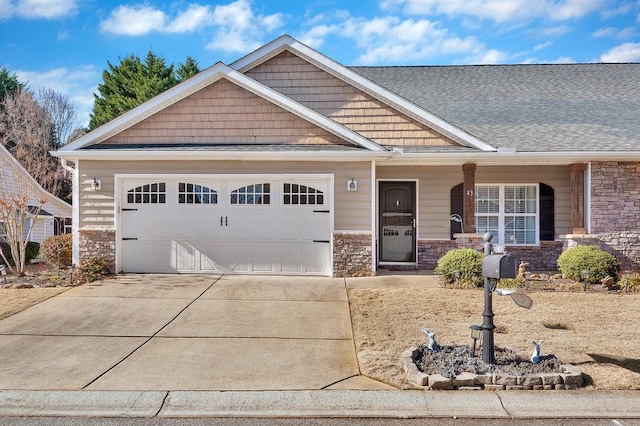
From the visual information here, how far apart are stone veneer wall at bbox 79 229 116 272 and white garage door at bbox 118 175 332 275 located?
21 cm

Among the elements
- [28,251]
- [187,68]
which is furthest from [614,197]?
[187,68]

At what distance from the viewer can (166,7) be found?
14.4 metres

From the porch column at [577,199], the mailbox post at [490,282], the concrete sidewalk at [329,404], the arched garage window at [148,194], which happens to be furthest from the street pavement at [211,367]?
the porch column at [577,199]

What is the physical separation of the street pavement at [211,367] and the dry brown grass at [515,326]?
0.83ft

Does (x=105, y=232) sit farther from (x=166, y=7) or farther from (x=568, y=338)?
(x=568, y=338)

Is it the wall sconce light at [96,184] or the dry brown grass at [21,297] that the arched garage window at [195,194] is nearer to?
the wall sconce light at [96,184]

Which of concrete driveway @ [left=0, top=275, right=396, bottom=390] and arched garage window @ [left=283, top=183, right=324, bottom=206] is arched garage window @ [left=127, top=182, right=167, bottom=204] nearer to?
concrete driveway @ [left=0, top=275, right=396, bottom=390]

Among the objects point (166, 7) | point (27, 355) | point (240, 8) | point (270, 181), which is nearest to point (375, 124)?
point (270, 181)

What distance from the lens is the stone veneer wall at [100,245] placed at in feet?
34.8

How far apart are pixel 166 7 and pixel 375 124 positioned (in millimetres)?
7787

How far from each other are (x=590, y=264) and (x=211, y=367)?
8168 millimetres

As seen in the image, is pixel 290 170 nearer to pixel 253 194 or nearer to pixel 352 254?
pixel 253 194

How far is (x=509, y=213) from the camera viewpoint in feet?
41.7

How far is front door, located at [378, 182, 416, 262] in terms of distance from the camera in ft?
41.2
